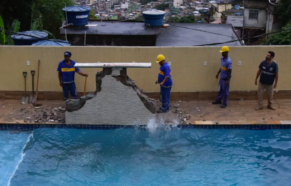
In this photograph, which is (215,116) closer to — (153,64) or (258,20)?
(153,64)

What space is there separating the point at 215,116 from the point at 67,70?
437 centimetres

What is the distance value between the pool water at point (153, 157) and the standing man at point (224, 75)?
1.30 metres

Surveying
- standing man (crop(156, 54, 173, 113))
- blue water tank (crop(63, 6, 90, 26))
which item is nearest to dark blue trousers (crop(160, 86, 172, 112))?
standing man (crop(156, 54, 173, 113))

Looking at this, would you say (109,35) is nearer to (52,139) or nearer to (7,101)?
(7,101)

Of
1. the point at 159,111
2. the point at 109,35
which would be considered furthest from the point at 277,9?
the point at 159,111

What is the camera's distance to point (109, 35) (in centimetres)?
1355

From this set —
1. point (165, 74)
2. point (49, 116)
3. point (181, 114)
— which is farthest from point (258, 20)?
point (49, 116)

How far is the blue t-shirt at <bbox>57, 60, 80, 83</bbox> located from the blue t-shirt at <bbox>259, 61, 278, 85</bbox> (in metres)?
5.17

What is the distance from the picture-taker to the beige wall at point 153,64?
10.2m

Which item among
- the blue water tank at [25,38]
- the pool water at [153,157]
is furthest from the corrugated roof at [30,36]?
the pool water at [153,157]

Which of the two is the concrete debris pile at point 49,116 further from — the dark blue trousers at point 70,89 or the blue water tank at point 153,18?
the blue water tank at point 153,18

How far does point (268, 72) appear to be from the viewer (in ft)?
30.5

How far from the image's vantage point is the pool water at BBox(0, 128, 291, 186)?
285 inches

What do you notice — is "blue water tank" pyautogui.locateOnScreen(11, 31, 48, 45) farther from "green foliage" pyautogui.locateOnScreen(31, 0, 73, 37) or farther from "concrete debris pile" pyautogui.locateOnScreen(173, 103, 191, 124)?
"green foliage" pyautogui.locateOnScreen(31, 0, 73, 37)
